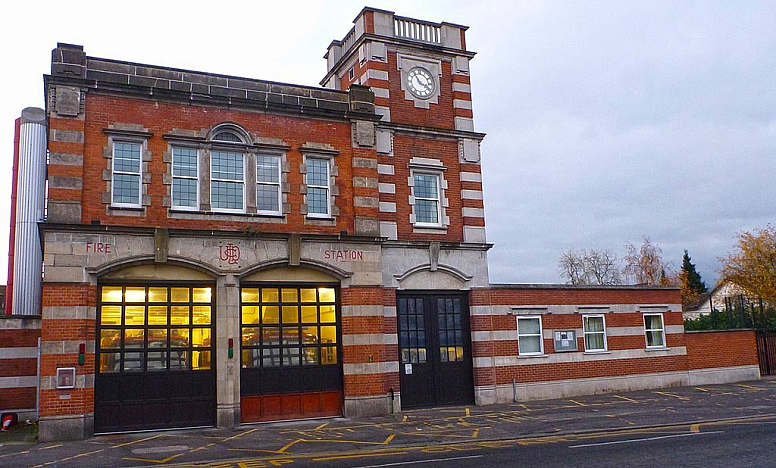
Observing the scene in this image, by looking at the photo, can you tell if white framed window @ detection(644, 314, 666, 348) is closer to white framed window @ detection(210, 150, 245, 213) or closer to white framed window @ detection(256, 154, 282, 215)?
white framed window @ detection(256, 154, 282, 215)

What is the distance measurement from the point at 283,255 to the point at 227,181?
2818 mm

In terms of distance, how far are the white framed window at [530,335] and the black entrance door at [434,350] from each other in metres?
2.16

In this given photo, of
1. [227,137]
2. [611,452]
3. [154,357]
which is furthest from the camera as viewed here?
[227,137]

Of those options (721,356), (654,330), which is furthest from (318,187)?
(721,356)

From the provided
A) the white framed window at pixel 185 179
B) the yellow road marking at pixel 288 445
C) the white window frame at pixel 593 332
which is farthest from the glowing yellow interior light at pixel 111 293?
the white window frame at pixel 593 332

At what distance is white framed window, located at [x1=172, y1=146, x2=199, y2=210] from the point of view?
763 inches

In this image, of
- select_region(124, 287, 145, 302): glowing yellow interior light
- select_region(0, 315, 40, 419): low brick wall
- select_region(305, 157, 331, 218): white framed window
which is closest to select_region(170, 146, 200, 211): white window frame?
select_region(124, 287, 145, 302): glowing yellow interior light

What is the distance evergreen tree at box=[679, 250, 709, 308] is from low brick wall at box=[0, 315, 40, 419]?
2623 inches

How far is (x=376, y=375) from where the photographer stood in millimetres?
20594

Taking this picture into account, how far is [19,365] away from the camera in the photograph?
20.2m

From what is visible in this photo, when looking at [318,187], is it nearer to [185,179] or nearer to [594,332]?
[185,179]

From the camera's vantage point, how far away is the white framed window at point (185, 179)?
19.4m

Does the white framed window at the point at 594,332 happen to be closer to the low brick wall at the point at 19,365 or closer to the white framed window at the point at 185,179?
the white framed window at the point at 185,179

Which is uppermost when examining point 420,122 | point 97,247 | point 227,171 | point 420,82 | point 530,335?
point 420,82
